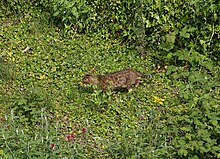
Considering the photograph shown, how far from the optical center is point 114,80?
6.59 m

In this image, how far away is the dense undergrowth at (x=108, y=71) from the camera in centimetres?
534

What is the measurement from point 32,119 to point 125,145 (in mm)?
1256

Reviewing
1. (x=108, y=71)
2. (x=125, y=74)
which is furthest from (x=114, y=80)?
(x=108, y=71)

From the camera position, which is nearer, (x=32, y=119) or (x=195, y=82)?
(x=32, y=119)

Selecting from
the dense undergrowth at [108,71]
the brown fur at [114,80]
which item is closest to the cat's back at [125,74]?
the brown fur at [114,80]

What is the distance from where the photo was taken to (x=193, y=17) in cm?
712

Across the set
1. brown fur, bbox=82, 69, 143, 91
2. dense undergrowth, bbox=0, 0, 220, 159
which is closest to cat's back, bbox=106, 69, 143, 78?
brown fur, bbox=82, 69, 143, 91

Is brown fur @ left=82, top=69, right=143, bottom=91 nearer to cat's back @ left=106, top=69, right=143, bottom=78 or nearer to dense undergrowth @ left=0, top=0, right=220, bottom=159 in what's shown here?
cat's back @ left=106, top=69, right=143, bottom=78

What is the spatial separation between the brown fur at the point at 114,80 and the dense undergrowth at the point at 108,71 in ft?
0.40

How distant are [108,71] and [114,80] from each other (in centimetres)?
53

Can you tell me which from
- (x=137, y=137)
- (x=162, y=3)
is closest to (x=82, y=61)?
(x=162, y=3)

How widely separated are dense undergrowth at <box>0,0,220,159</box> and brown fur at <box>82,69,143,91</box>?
0.12m

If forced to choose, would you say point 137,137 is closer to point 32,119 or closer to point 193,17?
point 32,119

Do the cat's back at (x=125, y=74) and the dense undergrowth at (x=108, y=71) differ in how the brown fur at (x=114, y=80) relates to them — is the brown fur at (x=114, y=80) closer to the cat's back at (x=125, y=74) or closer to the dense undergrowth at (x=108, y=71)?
the cat's back at (x=125, y=74)
